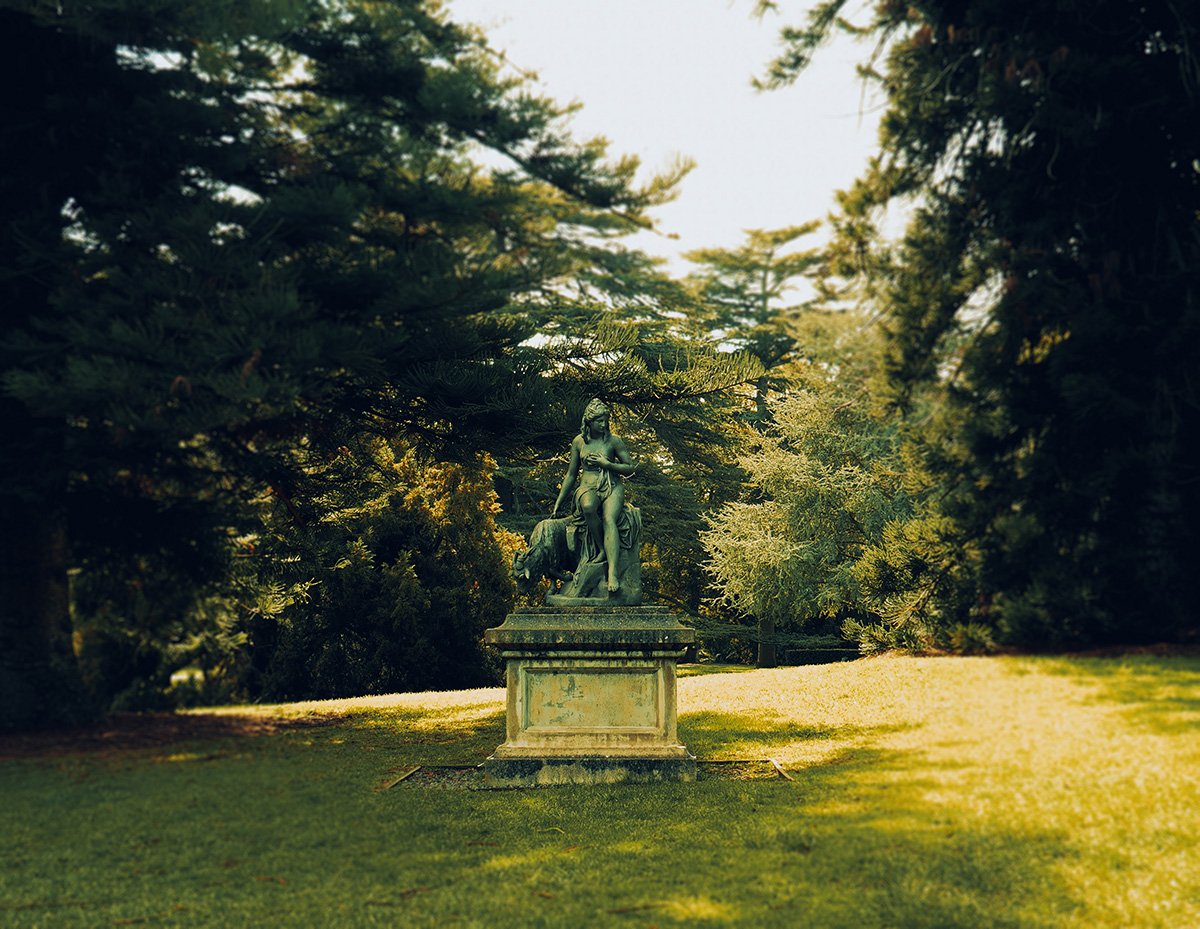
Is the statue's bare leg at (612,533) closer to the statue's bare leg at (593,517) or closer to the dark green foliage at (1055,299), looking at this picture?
the statue's bare leg at (593,517)

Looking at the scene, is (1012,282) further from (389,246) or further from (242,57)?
(242,57)

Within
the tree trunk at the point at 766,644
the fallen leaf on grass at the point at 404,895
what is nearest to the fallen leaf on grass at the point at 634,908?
the fallen leaf on grass at the point at 404,895

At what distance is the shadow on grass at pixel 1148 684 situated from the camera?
593 centimetres

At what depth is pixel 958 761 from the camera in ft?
18.7

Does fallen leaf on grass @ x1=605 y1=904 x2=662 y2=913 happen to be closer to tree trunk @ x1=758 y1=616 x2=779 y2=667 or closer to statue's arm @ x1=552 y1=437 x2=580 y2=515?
statue's arm @ x1=552 y1=437 x2=580 y2=515

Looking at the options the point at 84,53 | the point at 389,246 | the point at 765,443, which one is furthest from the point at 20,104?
the point at 765,443

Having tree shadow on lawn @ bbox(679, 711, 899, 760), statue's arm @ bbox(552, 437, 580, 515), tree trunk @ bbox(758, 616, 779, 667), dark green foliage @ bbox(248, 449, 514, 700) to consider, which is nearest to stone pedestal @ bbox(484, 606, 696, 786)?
statue's arm @ bbox(552, 437, 580, 515)

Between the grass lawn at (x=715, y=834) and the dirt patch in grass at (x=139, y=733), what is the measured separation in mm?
598

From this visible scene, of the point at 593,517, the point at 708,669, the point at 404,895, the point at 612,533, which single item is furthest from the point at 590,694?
the point at 708,669

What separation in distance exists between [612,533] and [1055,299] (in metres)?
4.13

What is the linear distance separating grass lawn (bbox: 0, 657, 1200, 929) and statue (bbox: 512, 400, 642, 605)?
1.53 m

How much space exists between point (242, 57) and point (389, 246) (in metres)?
2.09

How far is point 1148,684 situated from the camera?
21.2 ft

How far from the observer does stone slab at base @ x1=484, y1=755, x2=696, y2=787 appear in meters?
7.10
